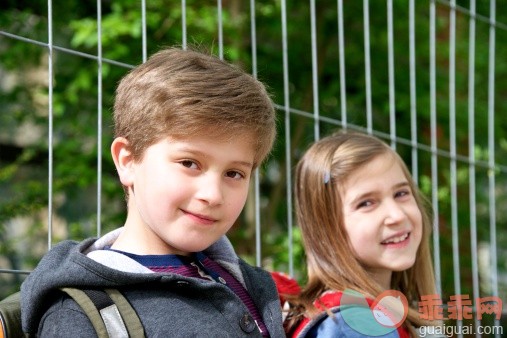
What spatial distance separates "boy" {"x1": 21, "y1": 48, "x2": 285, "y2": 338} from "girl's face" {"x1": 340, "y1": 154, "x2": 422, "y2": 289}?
53cm

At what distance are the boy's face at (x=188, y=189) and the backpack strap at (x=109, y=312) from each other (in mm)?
150

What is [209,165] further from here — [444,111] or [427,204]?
[444,111]

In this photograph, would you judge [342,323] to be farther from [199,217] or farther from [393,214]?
[199,217]

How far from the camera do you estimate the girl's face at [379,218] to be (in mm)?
2094

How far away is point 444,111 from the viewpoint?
4969 mm

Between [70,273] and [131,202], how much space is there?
23 cm

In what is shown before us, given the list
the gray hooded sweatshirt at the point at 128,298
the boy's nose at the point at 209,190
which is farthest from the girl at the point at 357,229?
the boy's nose at the point at 209,190

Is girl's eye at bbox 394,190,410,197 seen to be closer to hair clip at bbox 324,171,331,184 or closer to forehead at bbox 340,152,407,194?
forehead at bbox 340,152,407,194

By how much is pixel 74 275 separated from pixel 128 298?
0.10m

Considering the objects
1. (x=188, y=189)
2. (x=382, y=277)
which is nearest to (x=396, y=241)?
(x=382, y=277)

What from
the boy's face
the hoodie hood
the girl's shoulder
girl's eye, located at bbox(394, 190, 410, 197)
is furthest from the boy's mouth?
girl's eye, located at bbox(394, 190, 410, 197)

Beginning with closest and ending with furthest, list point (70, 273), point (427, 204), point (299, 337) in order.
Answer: point (70, 273)
point (299, 337)
point (427, 204)

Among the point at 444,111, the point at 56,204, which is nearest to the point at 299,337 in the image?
the point at 444,111

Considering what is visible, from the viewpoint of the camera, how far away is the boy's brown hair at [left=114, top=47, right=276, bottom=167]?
151cm
